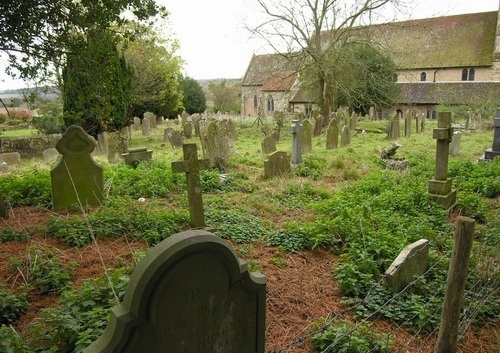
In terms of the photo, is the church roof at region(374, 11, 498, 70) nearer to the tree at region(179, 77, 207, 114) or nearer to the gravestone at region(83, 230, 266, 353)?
the tree at region(179, 77, 207, 114)

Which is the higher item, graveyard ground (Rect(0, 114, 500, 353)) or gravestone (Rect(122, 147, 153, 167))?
gravestone (Rect(122, 147, 153, 167))

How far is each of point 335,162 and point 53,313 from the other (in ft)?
30.1

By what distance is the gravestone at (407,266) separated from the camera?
12.7 feet

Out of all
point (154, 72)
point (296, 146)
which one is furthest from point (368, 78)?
point (296, 146)

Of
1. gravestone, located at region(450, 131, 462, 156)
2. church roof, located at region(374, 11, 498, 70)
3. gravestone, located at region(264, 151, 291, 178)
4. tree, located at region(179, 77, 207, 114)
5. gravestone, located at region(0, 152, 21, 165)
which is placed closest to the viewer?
gravestone, located at region(264, 151, 291, 178)

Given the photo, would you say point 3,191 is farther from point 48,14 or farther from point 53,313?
point 53,313

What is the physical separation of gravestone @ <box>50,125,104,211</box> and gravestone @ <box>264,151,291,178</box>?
4.25 metres

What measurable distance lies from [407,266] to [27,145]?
56.6 feet

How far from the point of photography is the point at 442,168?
7.06m

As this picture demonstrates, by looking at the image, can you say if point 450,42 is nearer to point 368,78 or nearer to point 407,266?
point 368,78

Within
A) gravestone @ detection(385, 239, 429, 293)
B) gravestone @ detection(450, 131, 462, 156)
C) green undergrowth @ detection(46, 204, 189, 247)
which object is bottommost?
gravestone @ detection(385, 239, 429, 293)

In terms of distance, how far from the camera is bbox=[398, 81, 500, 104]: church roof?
104 feet

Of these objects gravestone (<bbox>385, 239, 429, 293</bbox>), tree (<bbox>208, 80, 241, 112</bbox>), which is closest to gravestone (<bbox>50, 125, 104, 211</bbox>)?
gravestone (<bbox>385, 239, 429, 293</bbox>)

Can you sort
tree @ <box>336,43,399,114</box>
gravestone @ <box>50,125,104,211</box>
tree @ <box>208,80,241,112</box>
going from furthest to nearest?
tree @ <box>208,80,241,112</box> < tree @ <box>336,43,399,114</box> < gravestone @ <box>50,125,104,211</box>
